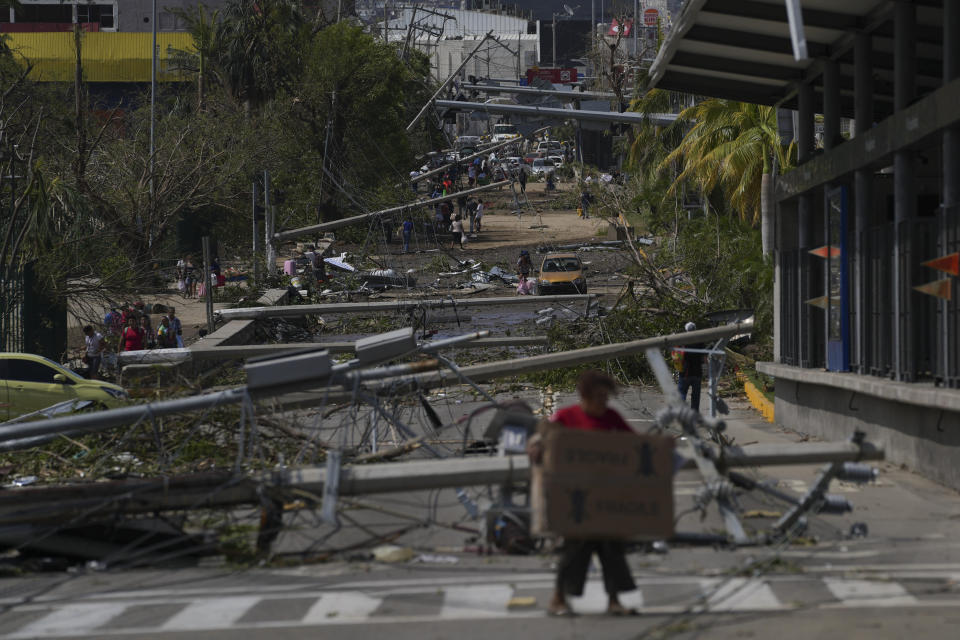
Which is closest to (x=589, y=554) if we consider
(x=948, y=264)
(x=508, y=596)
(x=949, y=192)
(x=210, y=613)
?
(x=508, y=596)

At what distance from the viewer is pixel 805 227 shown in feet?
60.5

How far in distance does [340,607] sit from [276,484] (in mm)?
1548

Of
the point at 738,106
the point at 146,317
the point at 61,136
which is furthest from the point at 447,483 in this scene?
the point at 61,136

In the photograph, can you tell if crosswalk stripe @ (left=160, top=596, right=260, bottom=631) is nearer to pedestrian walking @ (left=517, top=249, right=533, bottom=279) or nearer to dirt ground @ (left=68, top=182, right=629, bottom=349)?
dirt ground @ (left=68, top=182, right=629, bottom=349)

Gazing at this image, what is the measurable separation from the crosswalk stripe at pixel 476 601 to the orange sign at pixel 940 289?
5842 mm

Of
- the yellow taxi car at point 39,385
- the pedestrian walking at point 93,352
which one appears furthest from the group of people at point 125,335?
the yellow taxi car at point 39,385

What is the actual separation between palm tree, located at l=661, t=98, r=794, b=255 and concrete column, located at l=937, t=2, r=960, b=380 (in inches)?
677

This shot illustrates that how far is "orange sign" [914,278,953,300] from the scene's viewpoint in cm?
1197

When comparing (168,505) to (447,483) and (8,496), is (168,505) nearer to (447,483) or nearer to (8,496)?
(8,496)

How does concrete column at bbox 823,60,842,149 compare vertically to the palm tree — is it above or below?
below

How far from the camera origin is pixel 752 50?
1747cm

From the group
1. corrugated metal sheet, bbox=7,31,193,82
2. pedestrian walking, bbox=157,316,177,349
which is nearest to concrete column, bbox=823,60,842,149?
pedestrian walking, bbox=157,316,177,349

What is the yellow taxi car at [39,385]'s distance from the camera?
22.3 metres

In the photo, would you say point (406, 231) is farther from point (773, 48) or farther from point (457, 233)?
point (773, 48)
